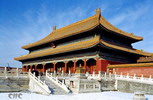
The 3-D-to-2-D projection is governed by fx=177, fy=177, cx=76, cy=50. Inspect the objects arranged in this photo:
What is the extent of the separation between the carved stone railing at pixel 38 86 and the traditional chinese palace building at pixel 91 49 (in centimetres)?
844

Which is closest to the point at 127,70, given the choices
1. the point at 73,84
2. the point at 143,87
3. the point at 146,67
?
the point at 146,67

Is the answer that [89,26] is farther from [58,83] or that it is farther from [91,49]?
[58,83]

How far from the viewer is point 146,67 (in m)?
20.8

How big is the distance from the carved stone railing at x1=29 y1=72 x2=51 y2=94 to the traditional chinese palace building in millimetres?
8445

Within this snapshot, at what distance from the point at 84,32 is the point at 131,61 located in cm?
944

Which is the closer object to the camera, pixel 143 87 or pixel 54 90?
pixel 54 90

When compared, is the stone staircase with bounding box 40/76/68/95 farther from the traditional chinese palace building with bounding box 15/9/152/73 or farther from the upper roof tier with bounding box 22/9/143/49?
the upper roof tier with bounding box 22/9/143/49

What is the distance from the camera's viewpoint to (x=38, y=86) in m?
16.5

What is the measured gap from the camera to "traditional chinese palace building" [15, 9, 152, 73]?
23.7 m

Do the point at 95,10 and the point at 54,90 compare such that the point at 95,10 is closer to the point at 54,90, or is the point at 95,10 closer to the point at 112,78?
the point at 112,78

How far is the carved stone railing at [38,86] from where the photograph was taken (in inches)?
603

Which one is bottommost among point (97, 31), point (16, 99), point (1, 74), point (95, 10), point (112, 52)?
point (16, 99)

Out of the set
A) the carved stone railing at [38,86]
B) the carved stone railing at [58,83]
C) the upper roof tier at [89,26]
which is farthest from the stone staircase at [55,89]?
the upper roof tier at [89,26]

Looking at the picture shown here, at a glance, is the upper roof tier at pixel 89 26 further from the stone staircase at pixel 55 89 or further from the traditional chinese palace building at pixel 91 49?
the stone staircase at pixel 55 89
